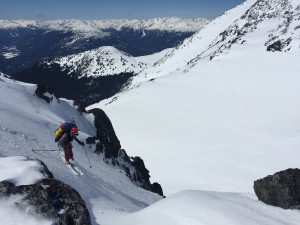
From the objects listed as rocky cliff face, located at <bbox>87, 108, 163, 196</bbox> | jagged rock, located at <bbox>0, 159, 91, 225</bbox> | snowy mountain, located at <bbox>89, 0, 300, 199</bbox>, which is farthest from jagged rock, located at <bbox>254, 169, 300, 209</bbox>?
snowy mountain, located at <bbox>89, 0, 300, 199</bbox>

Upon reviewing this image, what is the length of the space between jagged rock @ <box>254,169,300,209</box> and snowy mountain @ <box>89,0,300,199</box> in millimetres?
15727

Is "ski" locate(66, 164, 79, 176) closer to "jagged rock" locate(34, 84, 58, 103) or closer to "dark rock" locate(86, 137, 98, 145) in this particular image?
"dark rock" locate(86, 137, 98, 145)

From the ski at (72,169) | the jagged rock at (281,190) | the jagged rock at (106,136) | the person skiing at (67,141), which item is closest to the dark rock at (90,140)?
the jagged rock at (106,136)

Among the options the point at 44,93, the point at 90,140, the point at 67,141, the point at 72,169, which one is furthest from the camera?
the point at 44,93

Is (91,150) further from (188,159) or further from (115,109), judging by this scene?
(115,109)

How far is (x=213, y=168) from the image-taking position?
43000 mm

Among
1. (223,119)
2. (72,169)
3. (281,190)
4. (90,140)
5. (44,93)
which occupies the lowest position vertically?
(72,169)

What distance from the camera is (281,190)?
20.2 metres

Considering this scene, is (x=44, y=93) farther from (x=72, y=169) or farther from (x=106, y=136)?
(x=72, y=169)

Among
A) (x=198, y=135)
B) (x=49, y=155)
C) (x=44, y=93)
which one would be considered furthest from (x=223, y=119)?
(x=49, y=155)

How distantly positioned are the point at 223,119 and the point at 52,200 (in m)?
51.2

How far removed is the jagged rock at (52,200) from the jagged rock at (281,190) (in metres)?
11.9

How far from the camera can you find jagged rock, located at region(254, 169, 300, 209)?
65.0 feet

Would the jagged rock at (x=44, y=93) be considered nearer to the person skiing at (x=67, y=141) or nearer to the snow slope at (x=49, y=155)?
the snow slope at (x=49, y=155)
